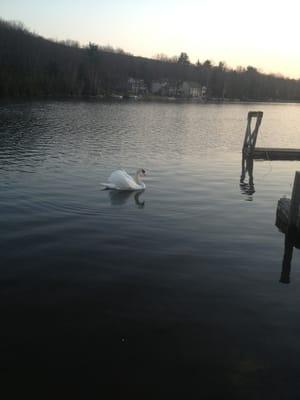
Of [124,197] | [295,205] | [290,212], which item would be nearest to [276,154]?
[124,197]

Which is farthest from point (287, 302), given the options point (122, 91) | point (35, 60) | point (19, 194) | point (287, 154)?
point (122, 91)

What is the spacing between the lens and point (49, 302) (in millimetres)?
8367

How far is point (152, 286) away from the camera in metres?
9.24

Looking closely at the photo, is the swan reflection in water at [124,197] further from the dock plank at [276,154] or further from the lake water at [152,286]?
the dock plank at [276,154]

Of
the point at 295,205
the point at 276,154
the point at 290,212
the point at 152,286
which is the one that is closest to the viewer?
the point at 152,286

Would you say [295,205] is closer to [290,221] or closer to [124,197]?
[290,221]

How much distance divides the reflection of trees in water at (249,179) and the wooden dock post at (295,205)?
473 centimetres

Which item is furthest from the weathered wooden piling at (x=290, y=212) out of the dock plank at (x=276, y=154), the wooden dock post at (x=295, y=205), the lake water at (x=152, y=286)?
the dock plank at (x=276, y=154)

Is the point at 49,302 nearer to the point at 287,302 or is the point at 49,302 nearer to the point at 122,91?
the point at 287,302

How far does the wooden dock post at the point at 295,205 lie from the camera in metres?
12.6

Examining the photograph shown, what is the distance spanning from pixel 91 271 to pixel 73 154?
1952 centimetres

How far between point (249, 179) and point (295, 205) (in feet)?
31.9

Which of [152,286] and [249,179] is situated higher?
[249,179]

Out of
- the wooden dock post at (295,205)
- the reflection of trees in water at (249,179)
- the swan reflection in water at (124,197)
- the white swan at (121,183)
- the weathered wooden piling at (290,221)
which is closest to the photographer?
the weathered wooden piling at (290,221)
